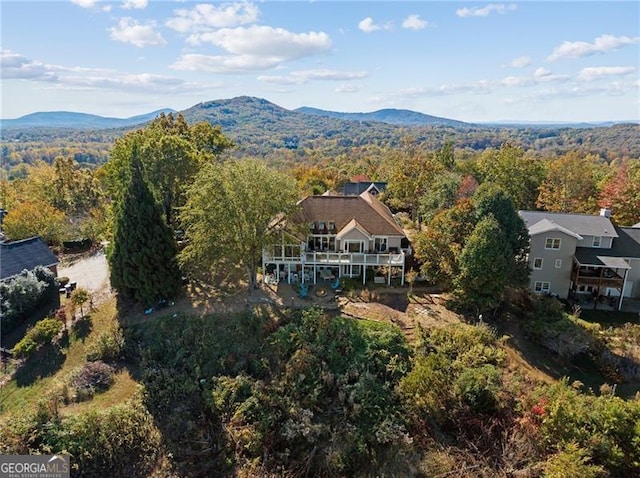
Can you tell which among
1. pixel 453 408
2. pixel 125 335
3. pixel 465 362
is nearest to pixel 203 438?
pixel 125 335

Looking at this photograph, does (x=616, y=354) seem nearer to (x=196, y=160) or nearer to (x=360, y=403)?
(x=360, y=403)

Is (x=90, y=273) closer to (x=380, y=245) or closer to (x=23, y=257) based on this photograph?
(x=23, y=257)

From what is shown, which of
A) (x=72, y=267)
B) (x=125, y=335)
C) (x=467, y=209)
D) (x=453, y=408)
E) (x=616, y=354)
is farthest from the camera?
(x=72, y=267)

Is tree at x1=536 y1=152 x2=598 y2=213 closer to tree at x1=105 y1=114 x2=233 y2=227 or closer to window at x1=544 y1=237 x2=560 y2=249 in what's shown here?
window at x1=544 y1=237 x2=560 y2=249

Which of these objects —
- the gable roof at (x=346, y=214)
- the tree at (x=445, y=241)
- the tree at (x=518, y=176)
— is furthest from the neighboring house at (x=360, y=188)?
the tree at (x=445, y=241)

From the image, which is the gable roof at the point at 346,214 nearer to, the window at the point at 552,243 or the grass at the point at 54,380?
the window at the point at 552,243

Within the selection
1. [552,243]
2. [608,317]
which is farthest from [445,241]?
[608,317]

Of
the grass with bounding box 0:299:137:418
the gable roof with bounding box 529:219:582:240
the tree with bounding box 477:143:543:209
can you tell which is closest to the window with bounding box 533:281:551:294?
the gable roof with bounding box 529:219:582:240
